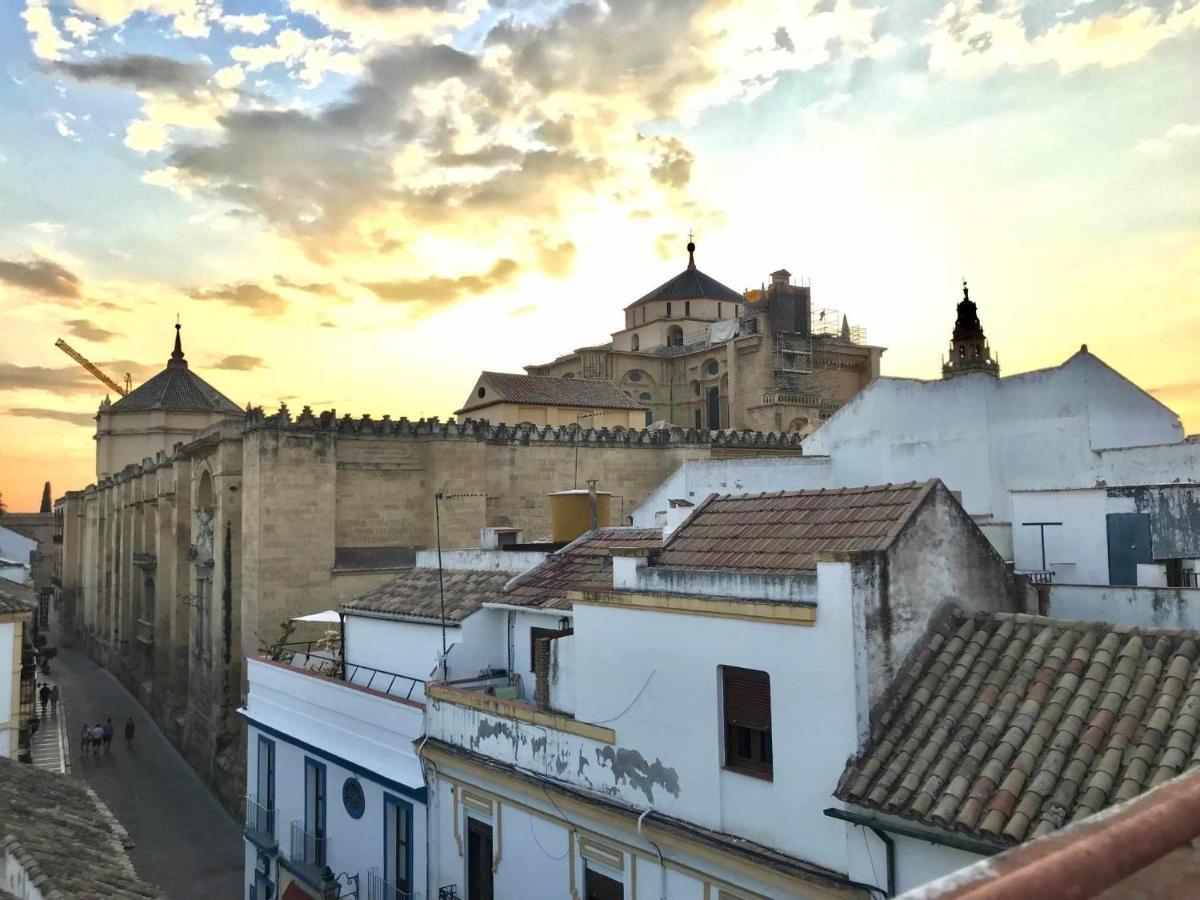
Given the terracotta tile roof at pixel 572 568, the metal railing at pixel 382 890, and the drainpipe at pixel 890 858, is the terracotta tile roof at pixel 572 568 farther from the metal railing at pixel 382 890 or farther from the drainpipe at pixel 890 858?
the drainpipe at pixel 890 858

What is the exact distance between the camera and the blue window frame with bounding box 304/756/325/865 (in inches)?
557

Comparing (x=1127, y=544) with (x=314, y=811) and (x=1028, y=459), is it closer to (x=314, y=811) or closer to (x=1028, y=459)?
(x=1028, y=459)

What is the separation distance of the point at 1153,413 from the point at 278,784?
18.2 metres

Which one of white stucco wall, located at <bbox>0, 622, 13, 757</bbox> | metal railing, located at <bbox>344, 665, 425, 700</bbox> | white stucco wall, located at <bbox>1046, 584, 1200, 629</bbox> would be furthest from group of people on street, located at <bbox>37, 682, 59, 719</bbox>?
white stucco wall, located at <bbox>1046, 584, 1200, 629</bbox>

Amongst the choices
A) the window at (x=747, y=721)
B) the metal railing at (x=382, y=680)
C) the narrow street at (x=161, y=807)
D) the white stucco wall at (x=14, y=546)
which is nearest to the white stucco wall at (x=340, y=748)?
the metal railing at (x=382, y=680)

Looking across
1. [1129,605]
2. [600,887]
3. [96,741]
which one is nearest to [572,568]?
[600,887]

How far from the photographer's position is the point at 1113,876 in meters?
2.04

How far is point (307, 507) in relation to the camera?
24531mm

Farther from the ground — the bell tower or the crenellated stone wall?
the bell tower

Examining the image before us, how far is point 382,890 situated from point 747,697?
23.4ft

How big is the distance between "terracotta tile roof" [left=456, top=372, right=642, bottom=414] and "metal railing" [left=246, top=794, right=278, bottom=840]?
746 inches

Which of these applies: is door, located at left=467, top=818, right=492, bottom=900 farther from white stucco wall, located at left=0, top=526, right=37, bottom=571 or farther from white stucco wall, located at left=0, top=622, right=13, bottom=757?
white stucco wall, located at left=0, top=526, right=37, bottom=571

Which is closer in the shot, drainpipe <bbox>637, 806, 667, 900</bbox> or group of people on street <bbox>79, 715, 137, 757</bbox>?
drainpipe <bbox>637, 806, 667, 900</bbox>

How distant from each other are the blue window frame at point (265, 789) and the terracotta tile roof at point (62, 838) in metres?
3.16
